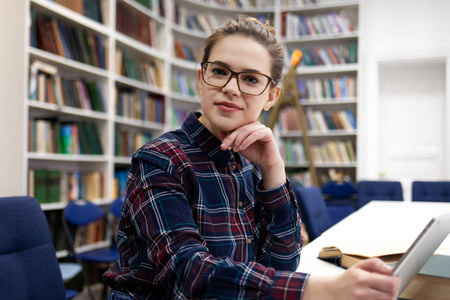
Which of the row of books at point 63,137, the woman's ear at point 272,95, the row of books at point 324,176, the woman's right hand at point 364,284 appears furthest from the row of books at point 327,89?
the woman's right hand at point 364,284

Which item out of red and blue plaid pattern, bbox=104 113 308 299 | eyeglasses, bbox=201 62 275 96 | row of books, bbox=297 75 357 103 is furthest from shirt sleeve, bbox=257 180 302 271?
row of books, bbox=297 75 357 103

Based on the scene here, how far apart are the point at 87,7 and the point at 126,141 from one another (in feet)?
4.01

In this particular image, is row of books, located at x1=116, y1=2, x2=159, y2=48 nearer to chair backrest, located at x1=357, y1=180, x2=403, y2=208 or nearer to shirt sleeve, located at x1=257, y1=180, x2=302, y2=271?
chair backrest, located at x1=357, y1=180, x2=403, y2=208

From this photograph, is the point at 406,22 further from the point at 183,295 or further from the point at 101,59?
the point at 183,295

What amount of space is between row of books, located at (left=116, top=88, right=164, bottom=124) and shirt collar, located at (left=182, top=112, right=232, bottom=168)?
2886 mm

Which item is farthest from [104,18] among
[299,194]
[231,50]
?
[231,50]

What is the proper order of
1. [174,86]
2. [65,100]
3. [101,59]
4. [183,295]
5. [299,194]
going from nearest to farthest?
[183,295]
[299,194]
[65,100]
[101,59]
[174,86]

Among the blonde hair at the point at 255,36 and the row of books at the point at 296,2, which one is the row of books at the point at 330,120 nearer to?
the row of books at the point at 296,2

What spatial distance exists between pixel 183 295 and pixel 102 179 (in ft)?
9.97

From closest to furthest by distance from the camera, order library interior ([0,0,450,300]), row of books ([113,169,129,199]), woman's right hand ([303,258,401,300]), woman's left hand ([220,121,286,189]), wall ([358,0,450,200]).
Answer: woman's right hand ([303,258,401,300]) < woman's left hand ([220,121,286,189]) < library interior ([0,0,450,300]) < row of books ([113,169,129,199]) < wall ([358,0,450,200])

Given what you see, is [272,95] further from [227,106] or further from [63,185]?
[63,185]

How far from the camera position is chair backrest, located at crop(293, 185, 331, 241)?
2039mm

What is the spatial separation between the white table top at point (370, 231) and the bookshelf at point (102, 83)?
1.21 m

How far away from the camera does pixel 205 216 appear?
93 centimetres
